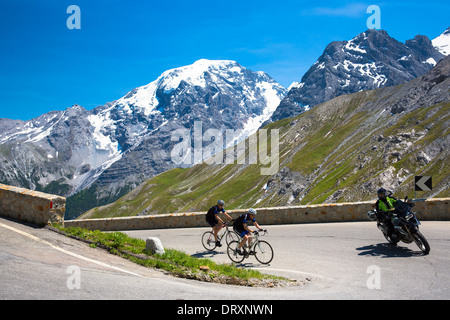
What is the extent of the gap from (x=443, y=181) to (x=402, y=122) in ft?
191

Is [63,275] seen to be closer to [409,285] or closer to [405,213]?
[409,285]

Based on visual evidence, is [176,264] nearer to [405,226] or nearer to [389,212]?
[405,226]

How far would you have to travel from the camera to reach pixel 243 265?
563 inches

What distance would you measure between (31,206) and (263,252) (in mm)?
9051

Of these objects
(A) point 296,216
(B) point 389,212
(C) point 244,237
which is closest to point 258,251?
(C) point 244,237

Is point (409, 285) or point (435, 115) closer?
point (409, 285)

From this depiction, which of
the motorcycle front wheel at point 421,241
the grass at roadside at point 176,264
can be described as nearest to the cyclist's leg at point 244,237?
the grass at roadside at point 176,264

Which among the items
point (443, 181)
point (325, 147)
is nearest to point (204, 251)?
point (443, 181)

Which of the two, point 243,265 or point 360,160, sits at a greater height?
point 360,160

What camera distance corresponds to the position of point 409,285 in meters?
9.48

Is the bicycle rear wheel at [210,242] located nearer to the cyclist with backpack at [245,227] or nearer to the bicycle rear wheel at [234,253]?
the bicycle rear wheel at [234,253]

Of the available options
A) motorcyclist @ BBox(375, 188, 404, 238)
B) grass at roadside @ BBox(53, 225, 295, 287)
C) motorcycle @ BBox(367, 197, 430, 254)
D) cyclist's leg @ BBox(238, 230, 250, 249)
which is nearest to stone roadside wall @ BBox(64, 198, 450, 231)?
motorcyclist @ BBox(375, 188, 404, 238)

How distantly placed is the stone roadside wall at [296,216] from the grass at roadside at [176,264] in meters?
12.5
